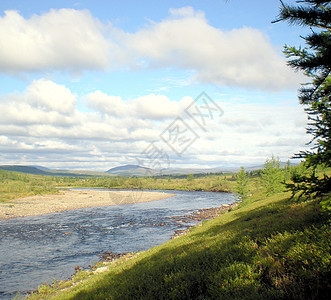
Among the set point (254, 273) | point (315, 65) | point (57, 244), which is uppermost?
point (315, 65)

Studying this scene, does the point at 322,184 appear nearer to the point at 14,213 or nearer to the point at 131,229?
the point at 131,229

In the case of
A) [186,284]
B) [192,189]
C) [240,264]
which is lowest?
[192,189]

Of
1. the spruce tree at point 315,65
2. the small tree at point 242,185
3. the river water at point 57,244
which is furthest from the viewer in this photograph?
the small tree at point 242,185

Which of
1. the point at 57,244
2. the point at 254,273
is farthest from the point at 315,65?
the point at 57,244

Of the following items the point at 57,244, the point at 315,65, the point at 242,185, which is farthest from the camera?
the point at 242,185


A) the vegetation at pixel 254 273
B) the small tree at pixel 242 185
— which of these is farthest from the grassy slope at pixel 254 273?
the small tree at pixel 242 185

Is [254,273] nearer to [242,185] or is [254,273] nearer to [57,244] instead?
[57,244]

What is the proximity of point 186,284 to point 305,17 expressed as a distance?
7445 millimetres

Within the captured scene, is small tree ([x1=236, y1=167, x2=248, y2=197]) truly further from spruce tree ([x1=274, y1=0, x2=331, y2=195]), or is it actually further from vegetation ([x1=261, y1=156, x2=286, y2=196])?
spruce tree ([x1=274, y1=0, x2=331, y2=195])

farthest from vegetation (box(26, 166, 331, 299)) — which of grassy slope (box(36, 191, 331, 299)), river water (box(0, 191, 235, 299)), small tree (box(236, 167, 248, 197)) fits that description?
small tree (box(236, 167, 248, 197))

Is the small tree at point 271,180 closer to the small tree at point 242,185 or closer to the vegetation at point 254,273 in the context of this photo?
the small tree at point 242,185

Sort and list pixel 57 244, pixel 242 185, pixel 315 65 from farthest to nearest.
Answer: pixel 242 185
pixel 57 244
pixel 315 65

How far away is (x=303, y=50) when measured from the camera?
20.0 ft

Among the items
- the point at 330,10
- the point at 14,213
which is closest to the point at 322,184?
the point at 330,10
